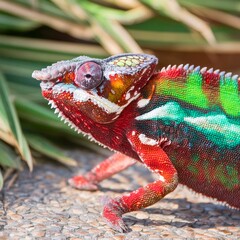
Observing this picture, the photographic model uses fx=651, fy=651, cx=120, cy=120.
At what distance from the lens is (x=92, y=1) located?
149 inches

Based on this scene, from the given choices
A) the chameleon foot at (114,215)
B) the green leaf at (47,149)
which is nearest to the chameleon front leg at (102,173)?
the green leaf at (47,149)

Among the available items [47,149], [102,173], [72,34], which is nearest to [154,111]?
[102,173]

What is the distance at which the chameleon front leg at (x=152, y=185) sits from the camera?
223 cm

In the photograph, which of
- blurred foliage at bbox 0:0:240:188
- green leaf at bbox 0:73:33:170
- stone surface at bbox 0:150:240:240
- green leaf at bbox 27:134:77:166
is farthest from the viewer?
blurred foliage at bbox 0:0:240:188

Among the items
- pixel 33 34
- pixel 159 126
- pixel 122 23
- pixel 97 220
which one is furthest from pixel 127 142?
pixel 33 34

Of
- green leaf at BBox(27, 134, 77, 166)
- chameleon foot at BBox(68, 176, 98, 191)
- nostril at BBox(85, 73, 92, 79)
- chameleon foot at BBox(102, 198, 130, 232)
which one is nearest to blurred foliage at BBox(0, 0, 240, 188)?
green leaf at BBox(27, 134, 77, 166)

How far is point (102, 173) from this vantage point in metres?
2.71

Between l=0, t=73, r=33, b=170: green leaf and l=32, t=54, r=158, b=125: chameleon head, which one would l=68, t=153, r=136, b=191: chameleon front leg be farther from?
l=32, t=54, r=158, b=125: chameleon head

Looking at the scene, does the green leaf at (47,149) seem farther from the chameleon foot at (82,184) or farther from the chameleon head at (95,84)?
the chameleon head at (95,84)

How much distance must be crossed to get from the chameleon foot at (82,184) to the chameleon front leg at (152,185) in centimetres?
45

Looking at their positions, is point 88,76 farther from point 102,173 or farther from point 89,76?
point 102,173

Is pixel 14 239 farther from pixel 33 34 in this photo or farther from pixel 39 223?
pixel 33 34

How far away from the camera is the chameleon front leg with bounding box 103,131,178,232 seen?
223 cm

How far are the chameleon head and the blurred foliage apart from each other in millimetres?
747
